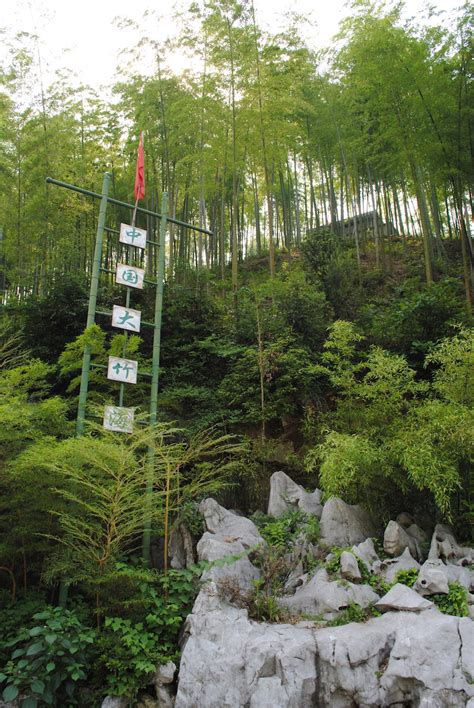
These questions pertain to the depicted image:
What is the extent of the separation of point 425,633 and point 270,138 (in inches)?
344

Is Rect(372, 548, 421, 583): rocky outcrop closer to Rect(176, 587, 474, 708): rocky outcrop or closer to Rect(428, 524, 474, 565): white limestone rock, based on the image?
Rect(428, 524, 474, 565): white limestone rock

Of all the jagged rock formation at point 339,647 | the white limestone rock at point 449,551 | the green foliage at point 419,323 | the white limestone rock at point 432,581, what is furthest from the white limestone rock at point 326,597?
the green foliage at point 419,323

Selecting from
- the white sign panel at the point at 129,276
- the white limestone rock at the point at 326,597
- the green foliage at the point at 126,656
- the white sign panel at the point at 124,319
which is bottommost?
the green foliage at the point at 126,656

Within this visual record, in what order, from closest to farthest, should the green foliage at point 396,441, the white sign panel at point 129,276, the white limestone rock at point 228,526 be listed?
the green foliage at point 396,441
the white limestone rock at point 228,526
the white sign panel at point 129,276

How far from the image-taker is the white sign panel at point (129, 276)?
5.00 metres

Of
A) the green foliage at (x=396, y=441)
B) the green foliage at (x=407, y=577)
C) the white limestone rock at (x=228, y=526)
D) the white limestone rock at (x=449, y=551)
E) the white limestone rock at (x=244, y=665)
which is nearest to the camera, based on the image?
the white limestone rock at (x=244, y=665)

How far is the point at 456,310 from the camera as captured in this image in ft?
23.7

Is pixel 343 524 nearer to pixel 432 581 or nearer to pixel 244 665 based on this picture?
pixel 432 581

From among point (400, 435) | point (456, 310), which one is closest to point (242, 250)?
point (456, 310)

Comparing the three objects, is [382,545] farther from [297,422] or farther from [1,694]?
[1,694]

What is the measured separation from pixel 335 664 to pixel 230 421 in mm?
3316

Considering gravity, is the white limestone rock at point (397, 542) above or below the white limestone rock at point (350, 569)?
above

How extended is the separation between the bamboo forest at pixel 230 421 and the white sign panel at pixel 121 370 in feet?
0.07

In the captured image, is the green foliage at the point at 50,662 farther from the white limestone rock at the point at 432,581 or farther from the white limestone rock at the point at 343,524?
the white limestone rock at the point at 432,581
